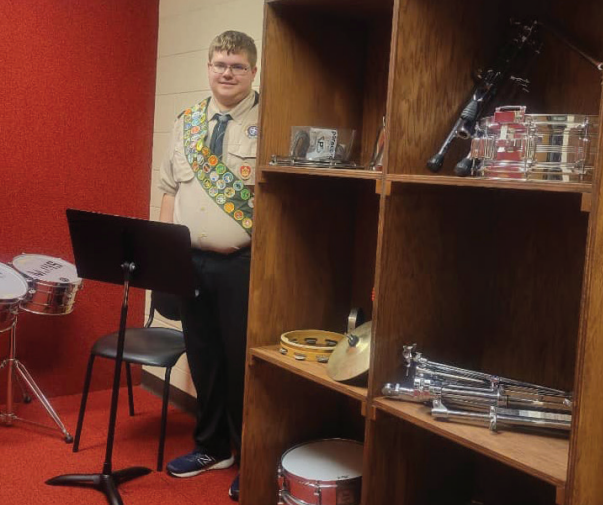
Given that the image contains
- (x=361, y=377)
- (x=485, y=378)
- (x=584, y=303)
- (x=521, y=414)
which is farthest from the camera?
(x=361, y=377)

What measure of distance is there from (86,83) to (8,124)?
17.4 inches

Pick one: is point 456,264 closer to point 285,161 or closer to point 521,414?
point 521,414

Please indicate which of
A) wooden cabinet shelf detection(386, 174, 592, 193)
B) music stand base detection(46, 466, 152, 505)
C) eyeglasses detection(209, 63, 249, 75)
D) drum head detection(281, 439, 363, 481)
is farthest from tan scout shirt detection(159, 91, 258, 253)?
wooden cabinet shelf detection(386, 174, 592, 193)

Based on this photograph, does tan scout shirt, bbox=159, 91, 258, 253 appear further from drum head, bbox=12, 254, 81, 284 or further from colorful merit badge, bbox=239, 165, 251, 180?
drum head, bbox=12, 254, 81, 284

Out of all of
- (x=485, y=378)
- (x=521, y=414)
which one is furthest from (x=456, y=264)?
(x=521, y=414)

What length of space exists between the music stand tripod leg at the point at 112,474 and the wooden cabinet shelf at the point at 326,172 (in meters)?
0.72

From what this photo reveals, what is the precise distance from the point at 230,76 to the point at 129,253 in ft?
2.51

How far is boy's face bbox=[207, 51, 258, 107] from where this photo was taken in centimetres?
263

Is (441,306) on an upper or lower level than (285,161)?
lower

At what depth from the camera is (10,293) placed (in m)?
2.83

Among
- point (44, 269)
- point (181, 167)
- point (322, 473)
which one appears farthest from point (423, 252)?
point (44, 269)

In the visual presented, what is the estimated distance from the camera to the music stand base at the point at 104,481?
255 centimetres

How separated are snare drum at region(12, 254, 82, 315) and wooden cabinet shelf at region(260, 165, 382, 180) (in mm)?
1352

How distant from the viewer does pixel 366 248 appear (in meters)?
2.35
